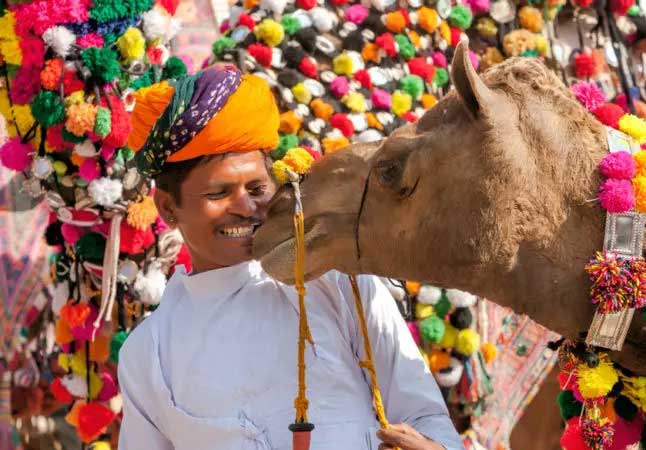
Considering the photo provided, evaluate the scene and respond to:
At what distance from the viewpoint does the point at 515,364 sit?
17.5ft

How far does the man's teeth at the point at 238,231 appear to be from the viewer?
3113 millimetres

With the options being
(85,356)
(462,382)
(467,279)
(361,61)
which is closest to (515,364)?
(462,382)

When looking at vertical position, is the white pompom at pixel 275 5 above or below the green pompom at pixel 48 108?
above

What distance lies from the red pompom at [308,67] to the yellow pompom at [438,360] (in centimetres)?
136

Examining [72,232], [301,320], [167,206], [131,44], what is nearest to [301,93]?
[131,44]

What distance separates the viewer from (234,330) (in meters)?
2.98

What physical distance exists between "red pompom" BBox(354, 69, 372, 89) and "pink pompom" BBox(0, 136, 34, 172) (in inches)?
58.4

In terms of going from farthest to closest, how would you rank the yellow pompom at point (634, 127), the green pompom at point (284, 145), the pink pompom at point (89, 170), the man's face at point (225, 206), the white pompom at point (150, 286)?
the green pompom at point (284, 145), the white pompom at point (150, 286), the pink pompom at point (89, 170), the man's face at point (225, 206), the yellow pompom at point (634, 127)

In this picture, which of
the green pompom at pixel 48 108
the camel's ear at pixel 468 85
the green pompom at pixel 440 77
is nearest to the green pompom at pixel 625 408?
the camel's ear at pixel 468 85

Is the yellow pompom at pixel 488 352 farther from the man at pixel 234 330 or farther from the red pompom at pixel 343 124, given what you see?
the man at pixel 234 330

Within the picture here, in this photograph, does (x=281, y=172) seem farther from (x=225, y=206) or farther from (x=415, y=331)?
(x=415, y=331)

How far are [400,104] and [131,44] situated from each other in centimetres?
125

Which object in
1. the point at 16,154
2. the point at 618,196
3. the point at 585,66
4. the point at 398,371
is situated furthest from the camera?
the point at 585,66

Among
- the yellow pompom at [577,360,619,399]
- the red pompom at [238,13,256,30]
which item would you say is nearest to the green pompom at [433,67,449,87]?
the red pompom at [238,13,256,30]
